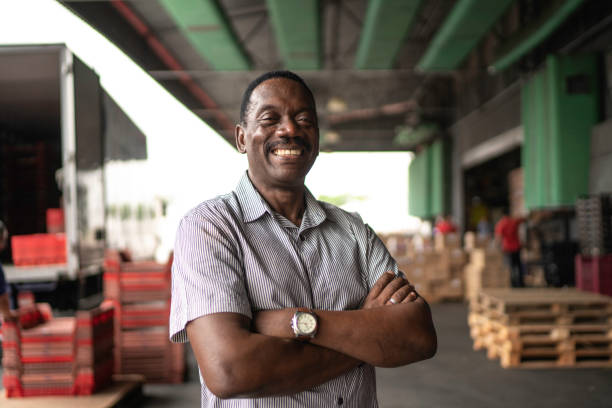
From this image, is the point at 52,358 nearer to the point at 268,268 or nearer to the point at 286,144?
the point at 268,268

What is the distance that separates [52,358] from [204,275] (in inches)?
143

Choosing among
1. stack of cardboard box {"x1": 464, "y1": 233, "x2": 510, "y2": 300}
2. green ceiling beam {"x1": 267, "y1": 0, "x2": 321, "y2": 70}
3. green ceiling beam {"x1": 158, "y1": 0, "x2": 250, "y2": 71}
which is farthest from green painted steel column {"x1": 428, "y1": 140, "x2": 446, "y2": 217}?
green ceiling beam {"x1": 158, "y1": 0, "x2": 250, "y2": 71}

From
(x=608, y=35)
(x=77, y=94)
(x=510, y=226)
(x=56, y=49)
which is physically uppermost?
(x=608, y=35)

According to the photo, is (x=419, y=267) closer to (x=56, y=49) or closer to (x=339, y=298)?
(x=56, y=49)

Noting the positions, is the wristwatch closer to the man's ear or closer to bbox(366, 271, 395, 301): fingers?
bbox(366, 271, 395, 301): fingers

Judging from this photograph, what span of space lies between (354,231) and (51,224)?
616 centimetres

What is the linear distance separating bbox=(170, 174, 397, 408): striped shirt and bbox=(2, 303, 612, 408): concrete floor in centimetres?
350

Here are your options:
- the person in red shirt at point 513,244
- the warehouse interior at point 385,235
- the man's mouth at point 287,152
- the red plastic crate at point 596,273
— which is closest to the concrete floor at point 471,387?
the warehouse interior at point 385,235

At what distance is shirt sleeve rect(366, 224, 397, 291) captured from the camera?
2012 mm

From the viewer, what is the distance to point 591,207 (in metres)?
9.10

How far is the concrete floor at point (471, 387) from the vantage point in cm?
505

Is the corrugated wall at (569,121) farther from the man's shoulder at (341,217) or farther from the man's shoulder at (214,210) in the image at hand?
the man's shoulder at (214,210)

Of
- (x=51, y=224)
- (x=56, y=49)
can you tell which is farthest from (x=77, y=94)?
(x=51, y=224)

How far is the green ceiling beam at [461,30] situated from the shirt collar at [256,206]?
24.0ft
